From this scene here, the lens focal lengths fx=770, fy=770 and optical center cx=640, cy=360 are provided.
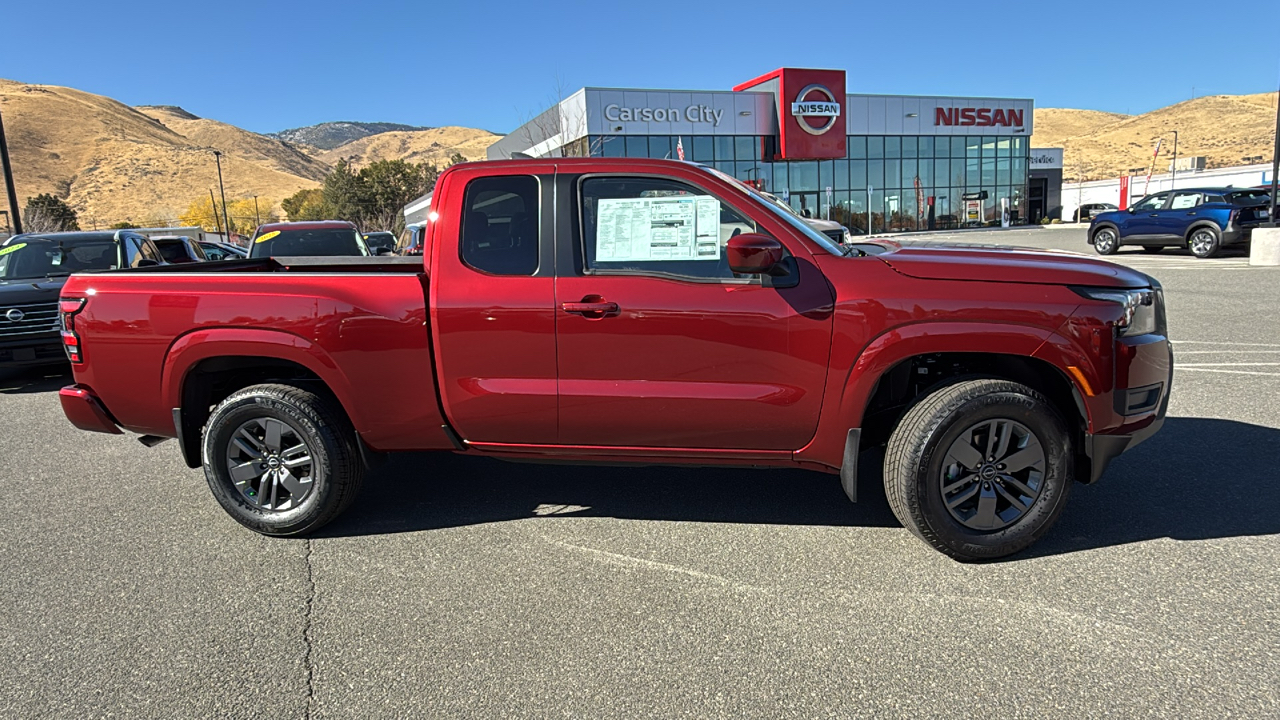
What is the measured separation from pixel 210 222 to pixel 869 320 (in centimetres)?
9050

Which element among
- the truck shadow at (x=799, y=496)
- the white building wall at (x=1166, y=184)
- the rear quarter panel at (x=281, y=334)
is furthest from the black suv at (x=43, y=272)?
the white building wall at (x=1166, y=184)

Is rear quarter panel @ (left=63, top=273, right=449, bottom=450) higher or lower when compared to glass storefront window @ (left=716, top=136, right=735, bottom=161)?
lower

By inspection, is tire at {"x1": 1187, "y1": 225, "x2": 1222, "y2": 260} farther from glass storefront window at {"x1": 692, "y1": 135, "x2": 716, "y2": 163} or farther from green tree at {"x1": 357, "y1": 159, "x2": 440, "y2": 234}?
green tree at {"x1": 357, "y1": 159, "x2": 440, "y2": 234}

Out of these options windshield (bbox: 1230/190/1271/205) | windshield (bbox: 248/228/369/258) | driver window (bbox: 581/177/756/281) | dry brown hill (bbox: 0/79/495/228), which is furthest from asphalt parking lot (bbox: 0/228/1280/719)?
dry brown hill (bbox: 0/79/495/228)

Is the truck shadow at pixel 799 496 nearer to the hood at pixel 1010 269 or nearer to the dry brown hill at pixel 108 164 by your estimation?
the hood at pixel 1010 269

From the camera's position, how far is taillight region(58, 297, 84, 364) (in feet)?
13.3

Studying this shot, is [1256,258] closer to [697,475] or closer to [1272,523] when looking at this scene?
[1272,523]

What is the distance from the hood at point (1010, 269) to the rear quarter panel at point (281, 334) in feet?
7.62

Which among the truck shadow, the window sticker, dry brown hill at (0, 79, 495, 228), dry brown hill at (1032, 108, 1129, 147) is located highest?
dry brown hill at (1032, 108, 1129, 147)

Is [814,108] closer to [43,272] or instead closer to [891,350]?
[43,272]

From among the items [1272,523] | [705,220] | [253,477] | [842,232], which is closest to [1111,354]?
[1272,523]

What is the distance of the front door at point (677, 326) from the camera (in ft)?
11.4

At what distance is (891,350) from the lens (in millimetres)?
3383

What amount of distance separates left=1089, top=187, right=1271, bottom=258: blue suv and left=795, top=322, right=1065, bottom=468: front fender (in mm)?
18479
